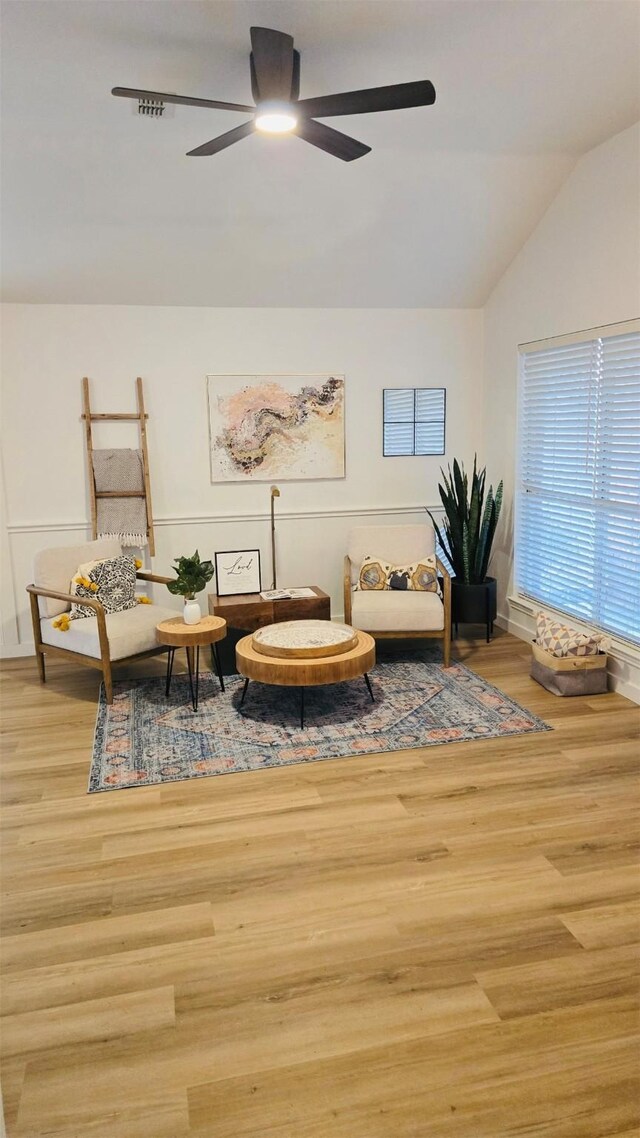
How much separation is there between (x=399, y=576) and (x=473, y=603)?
615mm

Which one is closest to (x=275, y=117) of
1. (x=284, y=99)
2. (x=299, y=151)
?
(x=284, y=99)

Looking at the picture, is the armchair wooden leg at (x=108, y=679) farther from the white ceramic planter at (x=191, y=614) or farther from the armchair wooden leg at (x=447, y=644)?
the armchair wooden leg at (x=447, y=644)

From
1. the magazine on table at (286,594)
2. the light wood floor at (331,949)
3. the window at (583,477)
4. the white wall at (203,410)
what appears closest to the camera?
the light wood floor at (331,949)

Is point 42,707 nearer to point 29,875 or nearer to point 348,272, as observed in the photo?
point 29,875

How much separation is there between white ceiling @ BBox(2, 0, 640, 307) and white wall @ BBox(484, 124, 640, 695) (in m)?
0.15

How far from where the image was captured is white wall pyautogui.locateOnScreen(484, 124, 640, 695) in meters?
4.13

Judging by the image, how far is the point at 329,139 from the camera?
3125 millimetres

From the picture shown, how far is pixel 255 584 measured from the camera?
5.21m

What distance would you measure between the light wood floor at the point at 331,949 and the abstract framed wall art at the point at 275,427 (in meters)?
2.62

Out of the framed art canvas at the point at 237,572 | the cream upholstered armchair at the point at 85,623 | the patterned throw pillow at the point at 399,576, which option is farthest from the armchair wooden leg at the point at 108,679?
the patterned throw pillow at the point at 399,576

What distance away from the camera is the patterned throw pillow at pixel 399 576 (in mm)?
5172

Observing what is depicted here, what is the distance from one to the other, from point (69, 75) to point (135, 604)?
9.48 ft

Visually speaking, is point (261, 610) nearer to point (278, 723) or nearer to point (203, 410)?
point (278, 723)

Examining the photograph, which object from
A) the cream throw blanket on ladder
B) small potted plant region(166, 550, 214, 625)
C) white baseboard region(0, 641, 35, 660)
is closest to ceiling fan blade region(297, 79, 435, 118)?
small potted plant region(166, 550, 214, 625)
